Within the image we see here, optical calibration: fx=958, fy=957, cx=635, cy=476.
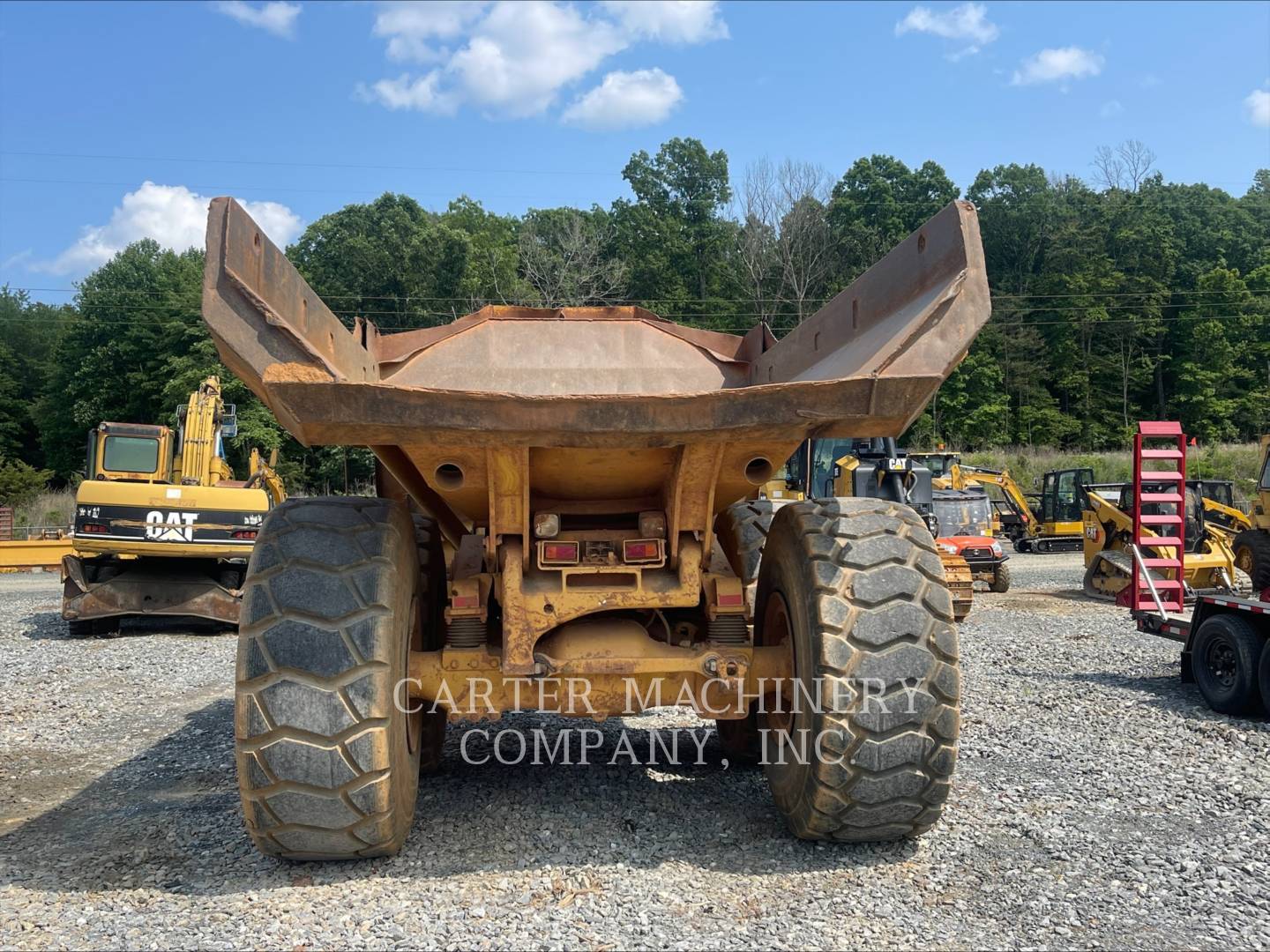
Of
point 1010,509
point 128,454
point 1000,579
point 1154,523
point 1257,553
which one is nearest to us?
point 1154,523

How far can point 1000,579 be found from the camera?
50.6 feet

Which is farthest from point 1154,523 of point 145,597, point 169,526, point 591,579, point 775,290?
point 775,290

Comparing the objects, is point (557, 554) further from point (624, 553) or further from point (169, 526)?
point (169, 526)

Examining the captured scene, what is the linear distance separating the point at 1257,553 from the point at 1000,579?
3518 mm

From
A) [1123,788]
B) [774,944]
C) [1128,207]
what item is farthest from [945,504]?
[1128,207]

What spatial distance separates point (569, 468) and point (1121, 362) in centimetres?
5525

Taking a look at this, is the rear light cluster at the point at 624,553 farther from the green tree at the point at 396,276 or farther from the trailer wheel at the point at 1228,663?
the green tree at the point at 396,276

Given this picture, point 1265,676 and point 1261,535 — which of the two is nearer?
point 1265,676

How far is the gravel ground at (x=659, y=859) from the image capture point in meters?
2.88

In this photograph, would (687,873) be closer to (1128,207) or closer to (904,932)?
(904,932)

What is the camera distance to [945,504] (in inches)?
653

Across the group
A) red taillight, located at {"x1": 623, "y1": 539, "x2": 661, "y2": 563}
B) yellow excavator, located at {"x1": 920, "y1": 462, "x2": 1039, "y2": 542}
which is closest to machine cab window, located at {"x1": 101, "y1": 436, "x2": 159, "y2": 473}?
red taillight, located at {"x1": 623, "y1": 539, "x2": 661, "y2": 563}

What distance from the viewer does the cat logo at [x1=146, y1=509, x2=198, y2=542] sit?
10352 mm

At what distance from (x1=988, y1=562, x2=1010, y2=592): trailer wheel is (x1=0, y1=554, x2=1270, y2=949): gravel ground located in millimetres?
9359
